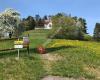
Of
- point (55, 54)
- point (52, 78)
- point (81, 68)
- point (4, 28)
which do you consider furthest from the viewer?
point (4, 28)

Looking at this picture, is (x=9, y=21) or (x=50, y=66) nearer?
(x=50, y=66)

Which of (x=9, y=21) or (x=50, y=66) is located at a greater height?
(x=9, y=21)

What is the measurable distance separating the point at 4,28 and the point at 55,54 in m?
23.9

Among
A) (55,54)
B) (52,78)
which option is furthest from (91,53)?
(52,78)

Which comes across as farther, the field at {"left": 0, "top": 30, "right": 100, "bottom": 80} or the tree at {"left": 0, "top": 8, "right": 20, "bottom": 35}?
the tree at {"left": 0, "top": 8, "right": 20, "bottom": 35}

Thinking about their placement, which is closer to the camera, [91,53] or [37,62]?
[37,62]

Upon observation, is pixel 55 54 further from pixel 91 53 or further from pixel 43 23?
pixel 43 23

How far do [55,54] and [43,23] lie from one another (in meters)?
139

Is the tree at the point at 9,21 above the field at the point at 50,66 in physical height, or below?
above

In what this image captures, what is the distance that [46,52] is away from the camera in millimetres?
38344

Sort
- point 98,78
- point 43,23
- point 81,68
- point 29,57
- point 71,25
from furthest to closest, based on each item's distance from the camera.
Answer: point 43,23 → point 71,25 → point 29,57 → point 81,68 → point 98,78

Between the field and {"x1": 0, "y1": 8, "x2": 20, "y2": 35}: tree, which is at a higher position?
{"x1": 0, "y1": 8, "x2": 20, "y2": 35}: tree

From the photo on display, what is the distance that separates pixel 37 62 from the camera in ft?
105

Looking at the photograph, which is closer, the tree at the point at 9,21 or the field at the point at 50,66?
the field at the point at 50,66
